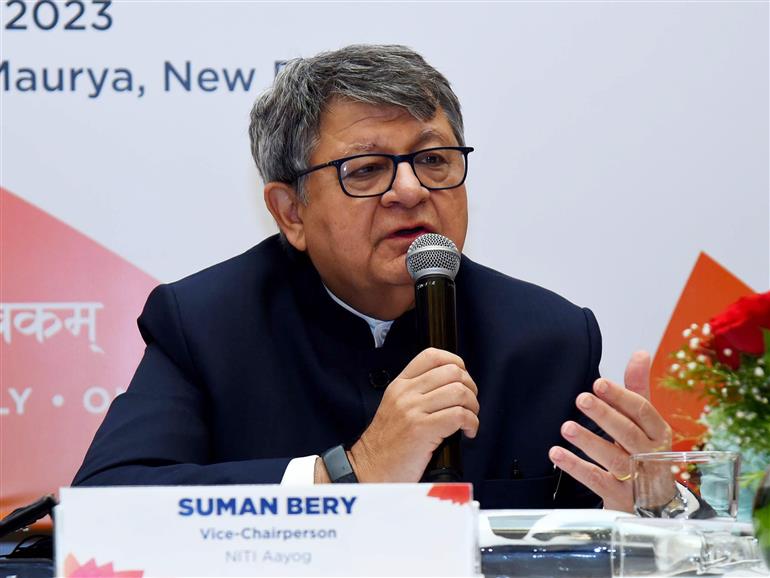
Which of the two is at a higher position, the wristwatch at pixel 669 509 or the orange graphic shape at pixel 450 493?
the orange graphic shape at pixel 450 493

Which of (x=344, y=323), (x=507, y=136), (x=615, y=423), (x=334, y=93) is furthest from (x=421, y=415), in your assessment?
(x=507, y=136)

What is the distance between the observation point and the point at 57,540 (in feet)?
4.26

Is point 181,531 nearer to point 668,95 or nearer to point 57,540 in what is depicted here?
point 57,540

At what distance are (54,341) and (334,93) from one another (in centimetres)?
116

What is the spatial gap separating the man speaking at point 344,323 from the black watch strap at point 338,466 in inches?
12.0

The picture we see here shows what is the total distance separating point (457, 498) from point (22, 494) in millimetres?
2185

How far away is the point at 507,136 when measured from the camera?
10.6 ft

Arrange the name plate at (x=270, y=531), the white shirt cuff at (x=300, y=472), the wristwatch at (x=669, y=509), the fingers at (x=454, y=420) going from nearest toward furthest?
the name plate at (x=270, y=531)
the wristwatch at (x=669, y=509)
the fingers at (x=454, y=420)
the white shirt cuff at (x=300, y=472)

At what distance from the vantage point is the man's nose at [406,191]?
2.51 m

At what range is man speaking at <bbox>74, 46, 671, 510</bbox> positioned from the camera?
2.56 m

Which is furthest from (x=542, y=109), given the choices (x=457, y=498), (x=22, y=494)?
(x=457, y=498)

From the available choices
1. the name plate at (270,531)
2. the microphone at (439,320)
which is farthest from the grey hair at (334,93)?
the name plate at (270,531)

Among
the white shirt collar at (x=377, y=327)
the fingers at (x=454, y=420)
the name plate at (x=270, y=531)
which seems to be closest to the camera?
the name plate at (x=270, y=531)

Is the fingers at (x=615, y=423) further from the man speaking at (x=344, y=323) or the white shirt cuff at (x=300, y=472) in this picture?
the white shirt cuff at (x=300, y=472)
